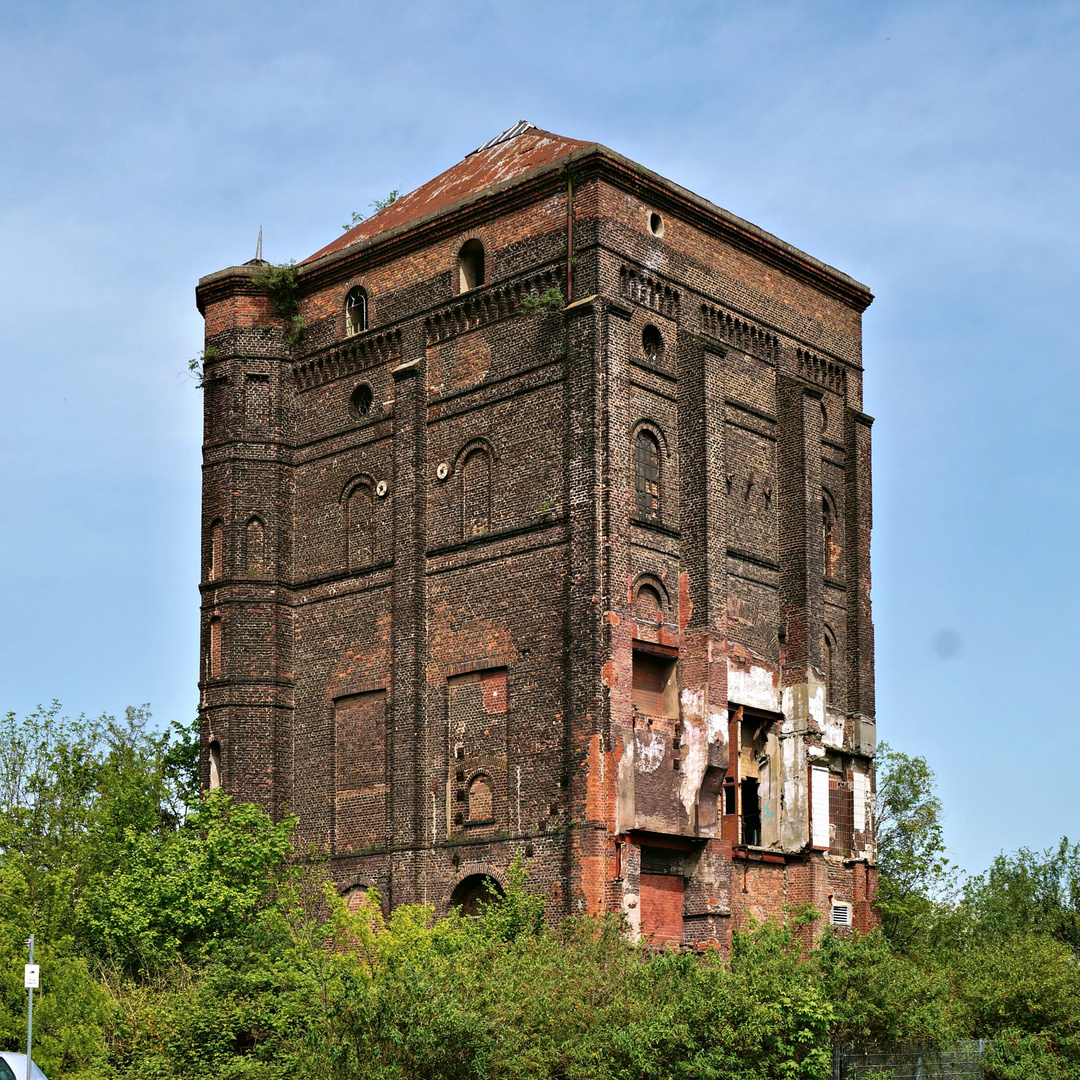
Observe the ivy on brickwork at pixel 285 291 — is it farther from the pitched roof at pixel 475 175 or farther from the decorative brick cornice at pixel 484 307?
the decorative brick cornice at pixel 484 307

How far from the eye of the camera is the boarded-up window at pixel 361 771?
3297 cm

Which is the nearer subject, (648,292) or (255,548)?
(648,292)

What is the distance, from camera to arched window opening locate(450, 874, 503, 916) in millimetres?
31000

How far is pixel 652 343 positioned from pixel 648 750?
24.3 ft

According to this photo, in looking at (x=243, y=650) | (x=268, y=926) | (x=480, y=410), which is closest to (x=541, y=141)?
(x=480, y=410)

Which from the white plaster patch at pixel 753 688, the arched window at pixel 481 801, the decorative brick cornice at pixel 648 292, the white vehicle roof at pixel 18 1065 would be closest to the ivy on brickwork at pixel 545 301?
the decorative brick cornice at pixel 648 292

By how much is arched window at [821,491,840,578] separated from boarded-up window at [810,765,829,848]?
4.50m

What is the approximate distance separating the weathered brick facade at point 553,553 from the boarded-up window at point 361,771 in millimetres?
59

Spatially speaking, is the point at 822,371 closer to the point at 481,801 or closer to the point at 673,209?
the point at 673,209

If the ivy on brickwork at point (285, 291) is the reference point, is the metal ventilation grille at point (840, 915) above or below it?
below

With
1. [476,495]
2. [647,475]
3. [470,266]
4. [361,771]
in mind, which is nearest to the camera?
[647,475]

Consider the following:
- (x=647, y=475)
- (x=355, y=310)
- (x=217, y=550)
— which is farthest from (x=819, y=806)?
(x=355, y=310)

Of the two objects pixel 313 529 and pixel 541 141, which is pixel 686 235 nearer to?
pixel 541 141

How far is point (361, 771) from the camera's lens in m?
33.4
